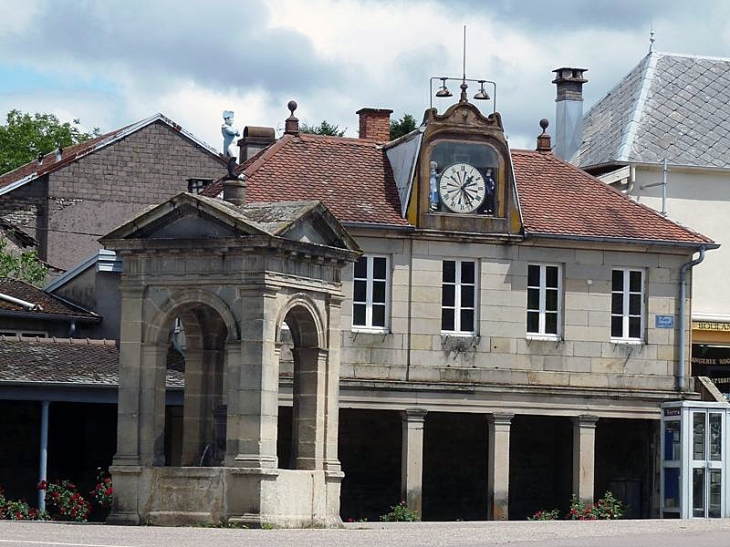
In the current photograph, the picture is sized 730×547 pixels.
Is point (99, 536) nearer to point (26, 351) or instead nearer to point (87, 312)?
point (26, 351)

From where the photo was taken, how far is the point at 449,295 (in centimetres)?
3991

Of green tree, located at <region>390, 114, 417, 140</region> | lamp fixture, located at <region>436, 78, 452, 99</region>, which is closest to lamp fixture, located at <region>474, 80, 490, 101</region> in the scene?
lamp fixture, located at <region>436, 78, 452, 99</region>

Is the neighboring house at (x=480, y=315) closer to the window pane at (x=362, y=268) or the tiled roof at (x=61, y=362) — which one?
the window pane at (x=362, y=268)

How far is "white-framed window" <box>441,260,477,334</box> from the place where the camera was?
39.8m

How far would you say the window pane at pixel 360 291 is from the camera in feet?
128

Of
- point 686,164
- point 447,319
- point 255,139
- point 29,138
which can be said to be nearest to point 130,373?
Answer: point 447,319

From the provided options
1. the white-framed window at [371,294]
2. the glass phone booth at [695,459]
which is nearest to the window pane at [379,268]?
the white-framed window at [371,294]

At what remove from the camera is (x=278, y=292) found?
2739 cm

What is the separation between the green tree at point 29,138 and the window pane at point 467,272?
106 feet

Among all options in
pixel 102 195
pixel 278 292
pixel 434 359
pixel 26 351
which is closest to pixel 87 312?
pixel 26 351

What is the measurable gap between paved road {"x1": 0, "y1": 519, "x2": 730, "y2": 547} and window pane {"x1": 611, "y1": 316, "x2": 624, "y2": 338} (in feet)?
36.9

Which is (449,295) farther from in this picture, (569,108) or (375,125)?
(569,108)

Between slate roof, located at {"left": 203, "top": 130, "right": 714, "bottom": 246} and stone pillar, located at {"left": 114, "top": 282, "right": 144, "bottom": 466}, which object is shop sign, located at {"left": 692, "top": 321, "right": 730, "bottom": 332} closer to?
slate roof, located at {"left": 203, "top": 130, "right": 714, "bottom": 246}

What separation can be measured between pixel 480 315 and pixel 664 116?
9790 millimetres
